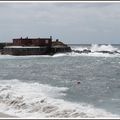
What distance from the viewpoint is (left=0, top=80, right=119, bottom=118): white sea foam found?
1509cm

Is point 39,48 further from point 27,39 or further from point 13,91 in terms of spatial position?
point 13,91

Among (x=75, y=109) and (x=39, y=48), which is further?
(x=39, y=48)

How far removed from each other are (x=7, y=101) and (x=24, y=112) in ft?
8.24

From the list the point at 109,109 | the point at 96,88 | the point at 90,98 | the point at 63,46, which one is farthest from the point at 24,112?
the point at 63,46

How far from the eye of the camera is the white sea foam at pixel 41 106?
15094 mm

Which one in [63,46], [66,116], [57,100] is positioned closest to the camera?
[66,116]

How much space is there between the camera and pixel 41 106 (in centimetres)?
1667

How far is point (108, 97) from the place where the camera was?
20.6 metres

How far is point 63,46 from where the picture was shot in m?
78.9

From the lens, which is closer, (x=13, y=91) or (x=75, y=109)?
(x=75, y=109)

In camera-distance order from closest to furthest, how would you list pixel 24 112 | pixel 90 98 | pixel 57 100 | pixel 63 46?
1. pixel 24 112
2. pixel 57 100
3. pixel 90 98
4. pixel 63 46

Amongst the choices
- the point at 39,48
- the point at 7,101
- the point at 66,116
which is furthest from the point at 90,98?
the point at 39,48

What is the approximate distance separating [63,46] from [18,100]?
200 ft

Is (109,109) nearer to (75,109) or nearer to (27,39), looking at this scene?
(75,109)
